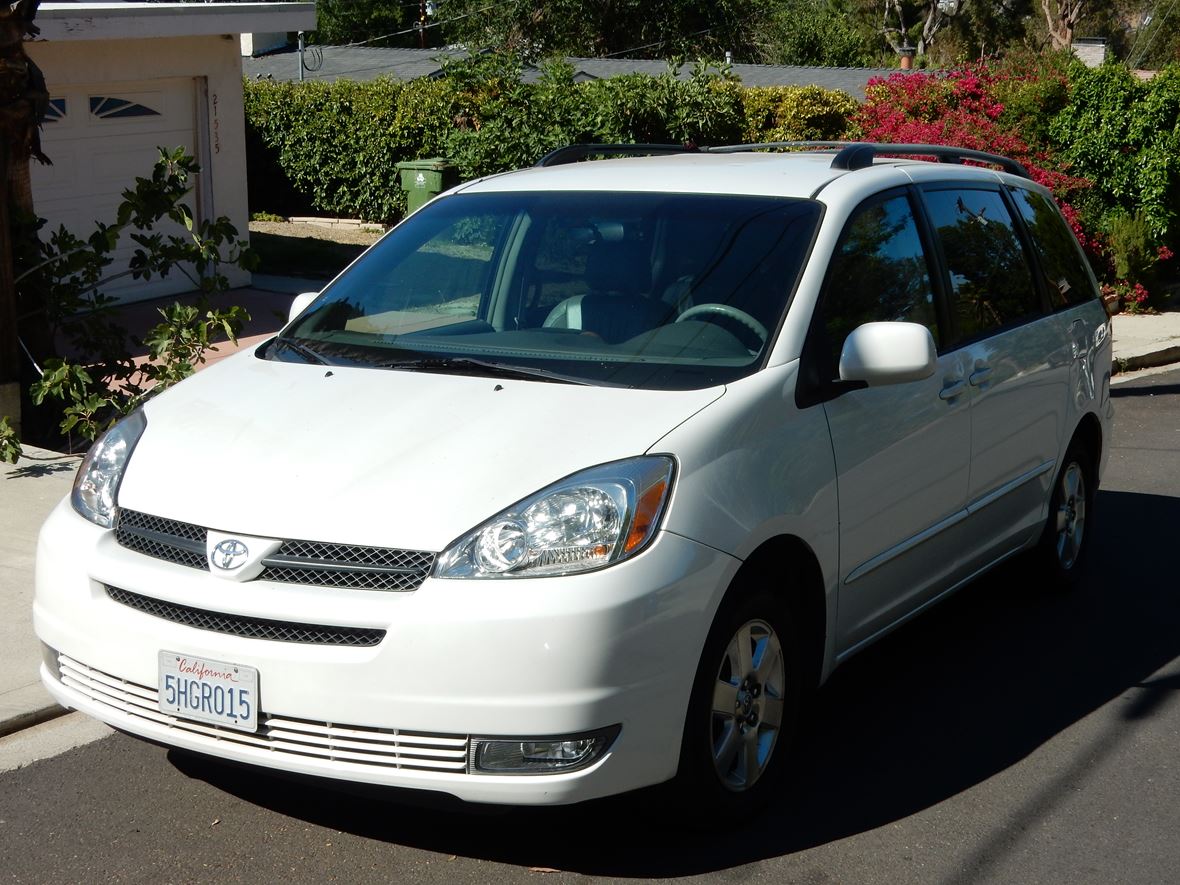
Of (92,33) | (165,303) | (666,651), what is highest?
(92,33)

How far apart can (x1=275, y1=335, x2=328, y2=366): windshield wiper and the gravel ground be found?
54.5 ft

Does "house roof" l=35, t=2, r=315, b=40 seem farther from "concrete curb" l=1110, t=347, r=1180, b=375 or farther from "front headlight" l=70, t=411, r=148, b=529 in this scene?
"front headlight" l=70, t=411, r=148, b=529

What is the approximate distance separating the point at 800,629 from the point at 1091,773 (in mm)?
1156

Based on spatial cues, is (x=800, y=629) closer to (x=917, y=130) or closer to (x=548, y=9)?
(x=917, y=130)

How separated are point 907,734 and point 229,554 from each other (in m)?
2.49

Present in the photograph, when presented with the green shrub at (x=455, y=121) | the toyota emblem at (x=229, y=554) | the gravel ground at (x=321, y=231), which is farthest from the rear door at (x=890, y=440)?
the gravel ground at (x=321, y=231)

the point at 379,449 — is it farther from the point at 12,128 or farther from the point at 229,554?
the point at 12,128

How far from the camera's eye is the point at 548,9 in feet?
145

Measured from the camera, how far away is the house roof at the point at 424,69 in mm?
32594

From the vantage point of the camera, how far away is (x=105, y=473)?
4.14 m

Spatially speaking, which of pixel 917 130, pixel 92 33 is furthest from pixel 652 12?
pixel 92 33

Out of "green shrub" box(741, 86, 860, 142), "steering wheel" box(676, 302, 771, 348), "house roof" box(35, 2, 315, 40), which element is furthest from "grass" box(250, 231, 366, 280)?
"steering wheel" box(676, 302, 771, 348)

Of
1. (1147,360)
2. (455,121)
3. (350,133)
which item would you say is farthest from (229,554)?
(350,133)

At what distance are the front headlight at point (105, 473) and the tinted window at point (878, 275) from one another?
2130mm
